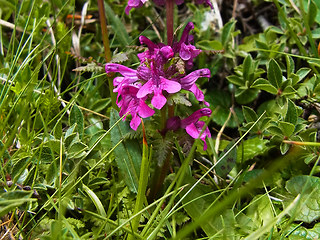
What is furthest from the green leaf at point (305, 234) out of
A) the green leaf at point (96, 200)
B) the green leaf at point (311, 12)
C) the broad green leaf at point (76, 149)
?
the green leaf at point (311, 12)

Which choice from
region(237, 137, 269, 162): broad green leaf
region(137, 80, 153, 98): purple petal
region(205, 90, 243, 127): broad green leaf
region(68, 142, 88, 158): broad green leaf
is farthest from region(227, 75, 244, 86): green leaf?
region(68, 142, 88, 158): broad green leaf

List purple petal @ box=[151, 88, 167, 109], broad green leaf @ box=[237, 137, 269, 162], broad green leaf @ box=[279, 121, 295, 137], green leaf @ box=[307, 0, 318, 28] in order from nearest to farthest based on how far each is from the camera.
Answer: purple petal @ box=[151, 88, 167, 109] → broad green leaf @ box=[279, 121, 295, 137] → broad green leaf @ box=[237, 137, 269, 162] → green leaf @ box=[307, 0, 318, 28]

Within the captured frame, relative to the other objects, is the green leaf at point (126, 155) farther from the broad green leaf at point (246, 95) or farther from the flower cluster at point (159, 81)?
the broad green leaf at point (246, 95)

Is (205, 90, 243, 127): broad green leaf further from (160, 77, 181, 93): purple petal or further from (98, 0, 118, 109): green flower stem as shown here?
(160, 77, 181, 93): purple petal

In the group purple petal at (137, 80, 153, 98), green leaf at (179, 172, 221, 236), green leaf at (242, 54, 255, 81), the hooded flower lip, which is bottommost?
green leaf at (179, 172, 221, 236)

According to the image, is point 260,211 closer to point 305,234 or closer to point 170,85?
point 305,234

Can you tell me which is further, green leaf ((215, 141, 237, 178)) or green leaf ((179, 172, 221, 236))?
green leaf ((215, 141, 237, 178))

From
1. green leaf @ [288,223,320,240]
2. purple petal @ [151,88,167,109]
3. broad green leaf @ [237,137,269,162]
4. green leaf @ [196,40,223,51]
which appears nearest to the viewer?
purple petal @ [151,88,167,109]

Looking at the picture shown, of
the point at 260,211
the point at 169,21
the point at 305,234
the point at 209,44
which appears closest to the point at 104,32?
the point at 169,21
